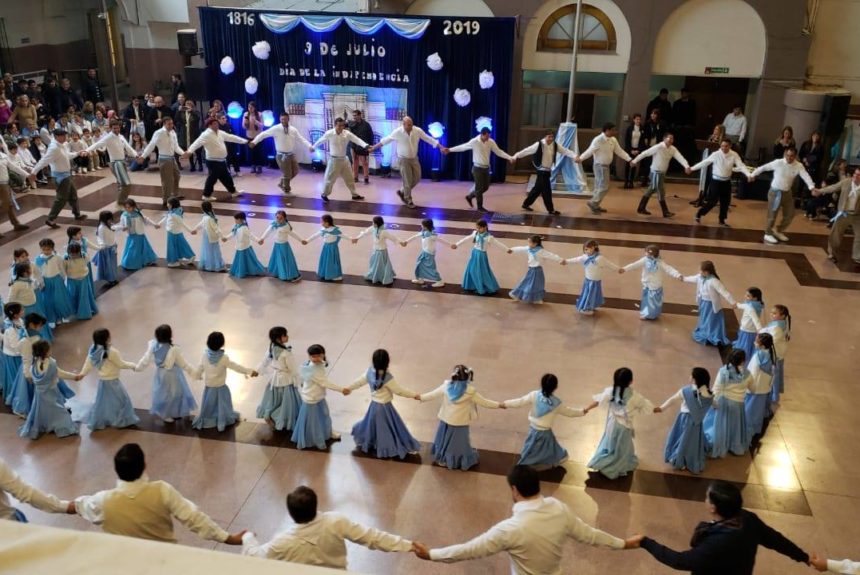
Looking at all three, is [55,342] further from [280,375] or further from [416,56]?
[416,56]

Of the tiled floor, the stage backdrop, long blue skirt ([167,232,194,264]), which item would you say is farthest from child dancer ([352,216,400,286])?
the stage backdrop

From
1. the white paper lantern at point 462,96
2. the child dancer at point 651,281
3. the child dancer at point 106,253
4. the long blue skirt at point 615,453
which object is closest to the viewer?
the long blue skirt at point 615,453

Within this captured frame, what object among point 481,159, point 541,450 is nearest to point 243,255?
point 481,159

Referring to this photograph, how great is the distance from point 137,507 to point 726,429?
5.01 metres

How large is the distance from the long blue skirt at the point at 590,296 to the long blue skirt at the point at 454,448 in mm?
3682

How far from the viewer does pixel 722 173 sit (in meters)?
13.0

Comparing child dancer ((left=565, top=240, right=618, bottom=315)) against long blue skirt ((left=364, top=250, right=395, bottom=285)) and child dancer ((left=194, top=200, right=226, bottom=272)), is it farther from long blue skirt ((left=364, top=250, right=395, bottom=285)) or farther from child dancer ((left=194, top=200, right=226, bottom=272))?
child dancer ((left=194, top=200, right=226, bottom=272))

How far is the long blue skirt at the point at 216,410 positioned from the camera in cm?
714

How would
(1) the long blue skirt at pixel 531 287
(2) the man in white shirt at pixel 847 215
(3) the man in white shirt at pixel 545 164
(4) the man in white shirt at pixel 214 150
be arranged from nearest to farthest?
(1) the long blue skirt at pixel 531 287, (2) the man in white shirt at pixel 847 215, (3) the man in white shirt at pixel 545 164, (4) the man in white shirt at pixel 214 150

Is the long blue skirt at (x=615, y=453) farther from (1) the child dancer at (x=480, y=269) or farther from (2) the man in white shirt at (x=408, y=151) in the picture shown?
(2) the man in white shirt at (x=408, y=151)

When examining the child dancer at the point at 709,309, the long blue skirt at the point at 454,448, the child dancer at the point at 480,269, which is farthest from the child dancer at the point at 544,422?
the child dancer at the point at 480,269

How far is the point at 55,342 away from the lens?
8.95 meters

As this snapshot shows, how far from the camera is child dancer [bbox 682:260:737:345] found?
8.80 m

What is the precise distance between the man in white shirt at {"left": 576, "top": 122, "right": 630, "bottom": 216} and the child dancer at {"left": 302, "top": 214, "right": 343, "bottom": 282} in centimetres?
528
